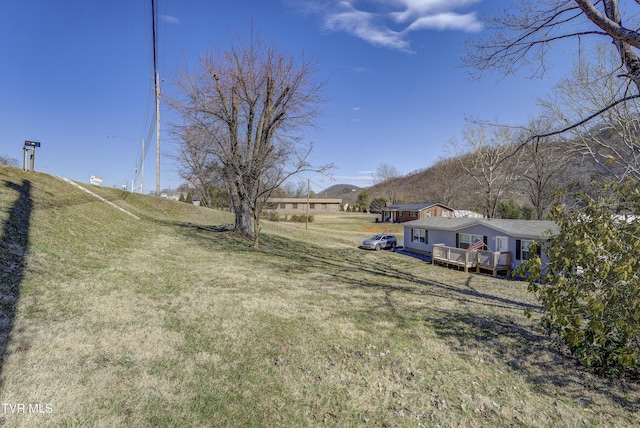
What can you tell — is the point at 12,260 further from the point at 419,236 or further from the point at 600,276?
the point at 419,236

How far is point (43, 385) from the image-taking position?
3604 millimetres

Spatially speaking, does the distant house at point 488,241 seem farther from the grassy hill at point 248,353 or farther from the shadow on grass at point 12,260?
the shadow on grass at point 12,260

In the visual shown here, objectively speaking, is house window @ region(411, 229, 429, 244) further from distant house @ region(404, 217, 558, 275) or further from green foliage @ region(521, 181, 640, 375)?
green foliage @ region(521, 181, 640, 375)

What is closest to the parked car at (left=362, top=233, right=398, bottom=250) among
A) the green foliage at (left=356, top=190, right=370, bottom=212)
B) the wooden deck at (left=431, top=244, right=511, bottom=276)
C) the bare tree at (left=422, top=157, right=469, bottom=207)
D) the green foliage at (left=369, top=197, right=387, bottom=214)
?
the wooden deck at (left=431, top=244, right=511, bottom=276)

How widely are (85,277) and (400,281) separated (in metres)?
10.2

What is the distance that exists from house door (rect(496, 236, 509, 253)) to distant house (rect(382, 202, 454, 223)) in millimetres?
24532

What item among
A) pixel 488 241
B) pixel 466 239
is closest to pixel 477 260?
pixel 488 241

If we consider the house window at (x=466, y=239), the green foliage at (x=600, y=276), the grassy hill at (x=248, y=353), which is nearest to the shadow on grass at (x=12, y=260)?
the grassy hill at (x=248, y=353)

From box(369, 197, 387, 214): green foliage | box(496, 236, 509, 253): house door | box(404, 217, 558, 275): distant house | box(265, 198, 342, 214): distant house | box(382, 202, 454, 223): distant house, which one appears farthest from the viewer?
box(265, 198, 342, 214): distant house

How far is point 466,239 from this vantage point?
21109 mm

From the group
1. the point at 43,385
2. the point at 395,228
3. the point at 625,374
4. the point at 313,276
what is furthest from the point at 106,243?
the point at 395,228

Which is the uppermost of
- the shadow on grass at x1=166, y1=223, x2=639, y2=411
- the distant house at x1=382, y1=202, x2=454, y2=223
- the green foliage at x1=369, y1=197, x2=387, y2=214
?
the green foliage at x1=369, y1=197, x2=387, y2=214

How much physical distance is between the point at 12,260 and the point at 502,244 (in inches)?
837

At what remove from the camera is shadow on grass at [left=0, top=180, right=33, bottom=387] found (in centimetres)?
454
